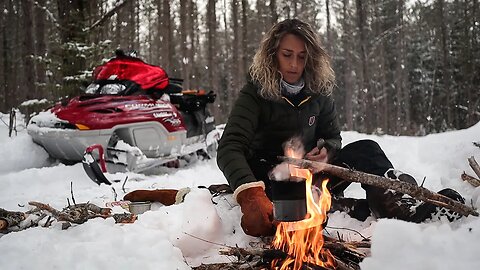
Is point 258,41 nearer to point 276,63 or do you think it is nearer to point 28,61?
point 28,61

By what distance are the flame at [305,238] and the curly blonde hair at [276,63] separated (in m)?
0.96

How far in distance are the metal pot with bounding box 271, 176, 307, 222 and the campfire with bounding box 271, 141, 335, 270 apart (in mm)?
19

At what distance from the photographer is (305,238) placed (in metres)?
2.03

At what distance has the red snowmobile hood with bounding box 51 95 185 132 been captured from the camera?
537cm

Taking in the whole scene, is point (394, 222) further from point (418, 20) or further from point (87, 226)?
point (418, 20)

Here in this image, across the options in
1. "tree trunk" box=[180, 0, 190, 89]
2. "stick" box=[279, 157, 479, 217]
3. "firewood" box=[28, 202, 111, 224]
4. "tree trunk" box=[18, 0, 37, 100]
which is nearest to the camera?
"stick" box=[279, 157, 479, 217]

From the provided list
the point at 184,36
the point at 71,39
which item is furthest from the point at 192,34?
the point at 71,39

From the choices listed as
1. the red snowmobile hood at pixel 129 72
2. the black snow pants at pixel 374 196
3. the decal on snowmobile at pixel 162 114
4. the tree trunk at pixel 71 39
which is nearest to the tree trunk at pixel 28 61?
the tree trunk at pixel 71 39

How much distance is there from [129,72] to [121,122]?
0.88m

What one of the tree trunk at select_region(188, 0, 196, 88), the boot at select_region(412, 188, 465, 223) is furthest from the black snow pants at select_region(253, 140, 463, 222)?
the tree trunk at select_region(188, 0, 196, 88)

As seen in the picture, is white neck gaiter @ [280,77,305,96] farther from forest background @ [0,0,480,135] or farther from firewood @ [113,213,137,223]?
forest background @ [0,0,480,135]

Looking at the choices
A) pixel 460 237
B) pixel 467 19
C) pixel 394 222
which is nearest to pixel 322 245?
pixel 394 222

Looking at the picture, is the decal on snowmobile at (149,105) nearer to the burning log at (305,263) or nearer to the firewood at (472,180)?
the burning log at (305,263)

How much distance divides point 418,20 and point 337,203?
1191 inches
